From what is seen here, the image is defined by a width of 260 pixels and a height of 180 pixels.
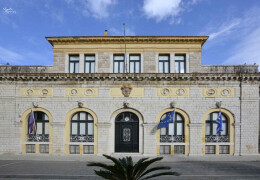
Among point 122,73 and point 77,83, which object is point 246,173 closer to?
point 122,73

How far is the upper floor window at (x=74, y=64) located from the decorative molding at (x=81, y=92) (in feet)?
6.78

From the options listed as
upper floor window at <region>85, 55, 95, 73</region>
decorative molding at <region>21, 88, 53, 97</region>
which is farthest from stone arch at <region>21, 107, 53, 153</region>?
upper floor window at <region>85, 55, 95, 73</region>

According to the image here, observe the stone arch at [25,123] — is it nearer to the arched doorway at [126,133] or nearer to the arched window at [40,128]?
the arched window at [40,128]

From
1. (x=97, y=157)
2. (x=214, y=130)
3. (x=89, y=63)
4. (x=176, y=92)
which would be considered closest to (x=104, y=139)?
(x=97, y=157)

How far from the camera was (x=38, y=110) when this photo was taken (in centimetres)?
1712

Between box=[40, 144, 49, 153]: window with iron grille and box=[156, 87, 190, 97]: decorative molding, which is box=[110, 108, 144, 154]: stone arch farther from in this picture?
box=[40, 144, 49, 153]: window with iron grille

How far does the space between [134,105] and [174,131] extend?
4.57 m

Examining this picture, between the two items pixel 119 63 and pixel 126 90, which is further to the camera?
pixel 119 63

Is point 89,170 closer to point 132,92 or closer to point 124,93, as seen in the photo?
point 124,93

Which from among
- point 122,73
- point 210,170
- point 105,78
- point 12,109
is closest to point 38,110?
point 12,109

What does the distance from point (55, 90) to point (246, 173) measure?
16634 mm

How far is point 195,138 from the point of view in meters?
16.5

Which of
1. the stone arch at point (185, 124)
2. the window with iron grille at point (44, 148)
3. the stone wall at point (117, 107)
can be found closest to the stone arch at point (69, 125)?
the stone wall at point (117, 107)

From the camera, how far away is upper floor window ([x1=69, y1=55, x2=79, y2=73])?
17906mm
